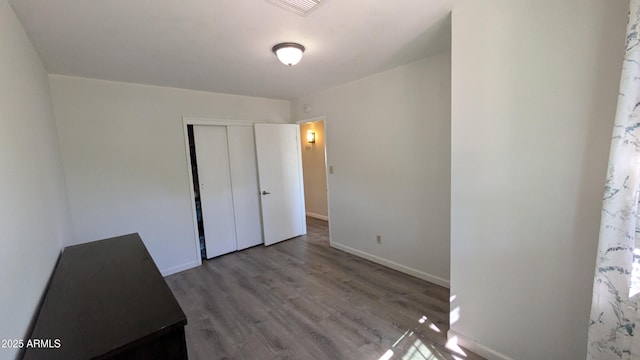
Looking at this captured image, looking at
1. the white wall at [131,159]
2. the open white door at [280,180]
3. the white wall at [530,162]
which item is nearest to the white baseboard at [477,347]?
the white wall at [530,162]

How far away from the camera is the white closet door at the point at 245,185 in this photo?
4.09 metres

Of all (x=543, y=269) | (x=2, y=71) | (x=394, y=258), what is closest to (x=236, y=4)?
(x=2, y=71)

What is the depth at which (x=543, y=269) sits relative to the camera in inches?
60.6

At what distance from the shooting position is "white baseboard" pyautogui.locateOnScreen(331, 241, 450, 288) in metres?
2.89

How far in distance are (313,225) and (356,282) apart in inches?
101

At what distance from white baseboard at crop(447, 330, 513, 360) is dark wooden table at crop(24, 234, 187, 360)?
1895 mm

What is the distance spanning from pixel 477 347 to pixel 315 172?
4.55m

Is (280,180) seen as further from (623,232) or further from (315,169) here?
(623,232)

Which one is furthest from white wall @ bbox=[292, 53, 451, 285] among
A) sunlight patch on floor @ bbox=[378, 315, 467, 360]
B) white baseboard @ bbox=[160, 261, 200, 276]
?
white baseboard @ bbox=[160, 261, 200, 276]

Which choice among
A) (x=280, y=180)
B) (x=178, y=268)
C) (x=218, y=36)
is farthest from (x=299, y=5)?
(x=178, y=268)

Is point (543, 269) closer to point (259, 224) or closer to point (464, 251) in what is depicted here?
point (464, 251)

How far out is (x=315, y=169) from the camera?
236 inches

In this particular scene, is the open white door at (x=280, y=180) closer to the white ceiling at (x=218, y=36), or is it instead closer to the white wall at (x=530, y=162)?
the white ceiling at (x=218, y=36)

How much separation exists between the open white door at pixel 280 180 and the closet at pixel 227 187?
15 centimetres
